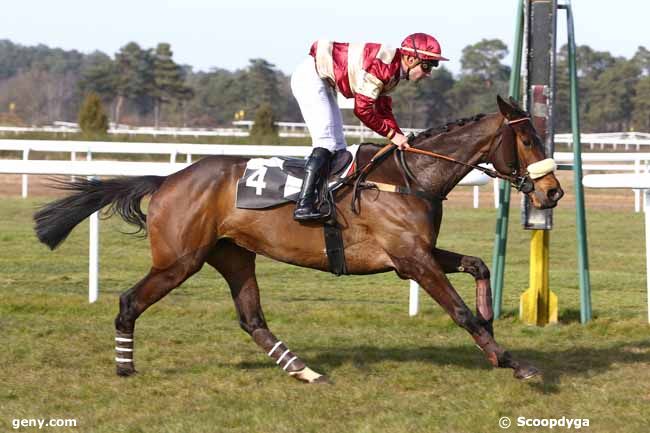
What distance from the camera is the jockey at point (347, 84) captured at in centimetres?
544

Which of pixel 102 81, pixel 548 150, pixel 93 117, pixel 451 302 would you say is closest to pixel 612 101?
pixel 93 117

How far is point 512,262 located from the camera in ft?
36.7

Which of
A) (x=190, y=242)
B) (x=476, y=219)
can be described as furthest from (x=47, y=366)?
(x=476, y=219)

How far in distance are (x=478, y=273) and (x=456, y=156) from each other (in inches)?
24.8

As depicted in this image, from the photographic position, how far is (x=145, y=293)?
19.2ft

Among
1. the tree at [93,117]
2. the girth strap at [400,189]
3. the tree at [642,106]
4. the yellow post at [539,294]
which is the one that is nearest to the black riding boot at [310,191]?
the girth strap at [400,189]

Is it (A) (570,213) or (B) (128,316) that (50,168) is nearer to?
(B) (128,316)

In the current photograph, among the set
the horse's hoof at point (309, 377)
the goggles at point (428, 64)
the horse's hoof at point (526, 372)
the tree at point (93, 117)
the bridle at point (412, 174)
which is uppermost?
the tree at point (93, 117)

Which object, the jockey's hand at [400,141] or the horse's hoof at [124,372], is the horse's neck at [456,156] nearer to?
the jockey's hand at [400,141]

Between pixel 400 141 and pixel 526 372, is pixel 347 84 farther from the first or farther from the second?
pixel 526 372

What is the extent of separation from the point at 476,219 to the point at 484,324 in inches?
391

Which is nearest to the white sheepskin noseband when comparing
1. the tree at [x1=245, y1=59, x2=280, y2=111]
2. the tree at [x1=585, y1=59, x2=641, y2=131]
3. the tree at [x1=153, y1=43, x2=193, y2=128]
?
the tree at [x1=585, y1=59, x2=641, y2=131]

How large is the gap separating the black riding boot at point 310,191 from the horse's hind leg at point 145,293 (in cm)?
62

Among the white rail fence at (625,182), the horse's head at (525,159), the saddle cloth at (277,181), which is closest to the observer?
the horse's head at (525,159)
